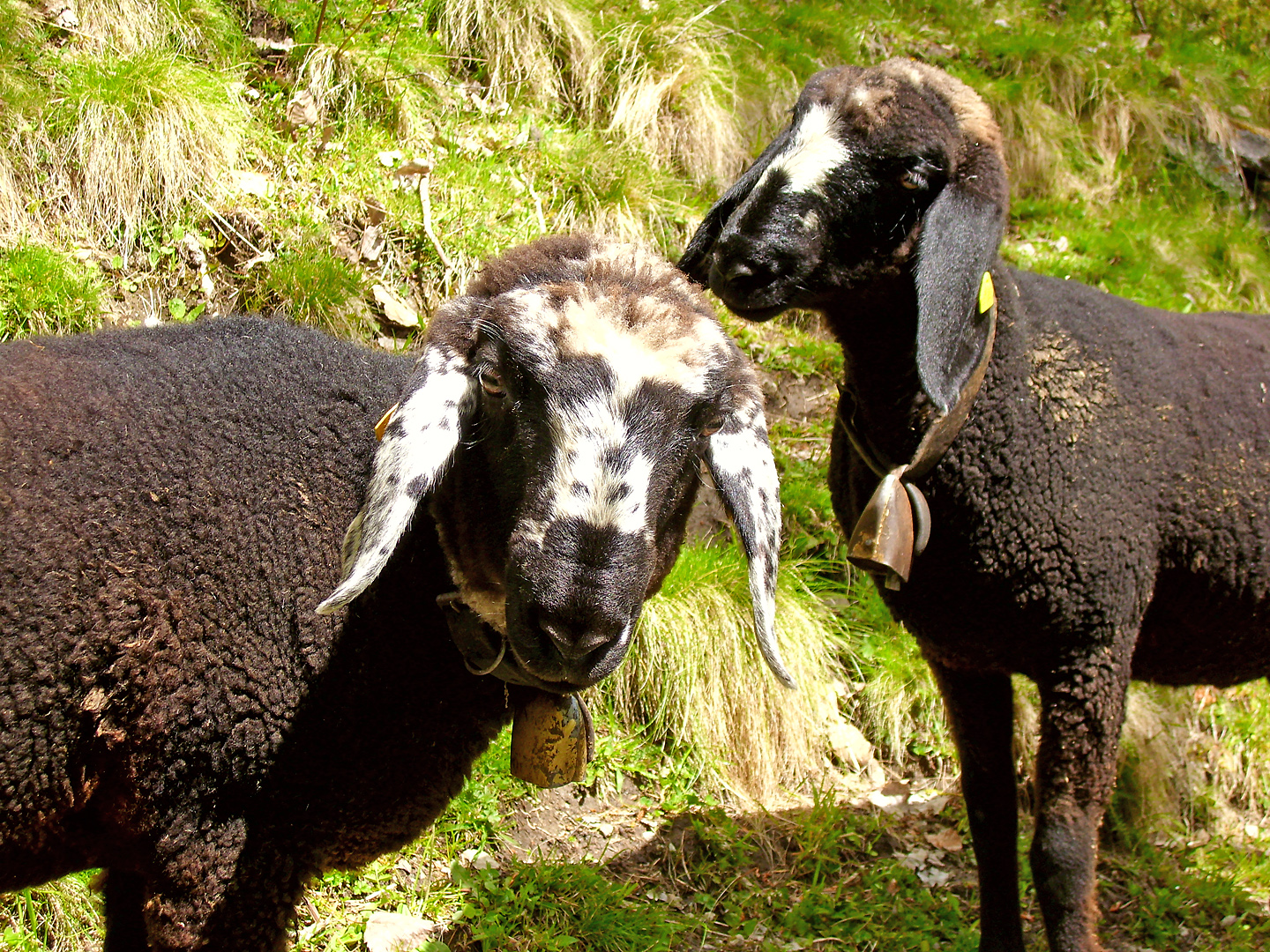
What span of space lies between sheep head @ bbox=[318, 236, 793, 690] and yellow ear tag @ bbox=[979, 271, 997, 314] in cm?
108

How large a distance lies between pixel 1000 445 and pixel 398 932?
2668 mm

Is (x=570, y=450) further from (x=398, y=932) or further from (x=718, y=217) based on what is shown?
(x=398, y=932)

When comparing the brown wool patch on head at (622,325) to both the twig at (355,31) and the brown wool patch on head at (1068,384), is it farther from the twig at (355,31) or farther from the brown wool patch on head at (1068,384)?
the twig at (355,31)

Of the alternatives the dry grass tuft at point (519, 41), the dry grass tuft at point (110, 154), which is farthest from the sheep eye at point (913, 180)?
the dry grass tuft at point (519, 41)

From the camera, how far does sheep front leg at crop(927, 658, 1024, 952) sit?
373cm

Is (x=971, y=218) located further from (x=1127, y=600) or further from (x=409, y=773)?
(x=409, y=773)

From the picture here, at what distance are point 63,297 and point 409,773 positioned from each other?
289 centimetres

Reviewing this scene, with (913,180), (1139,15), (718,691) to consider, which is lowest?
(718,691)

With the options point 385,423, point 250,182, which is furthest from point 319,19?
point 385,423

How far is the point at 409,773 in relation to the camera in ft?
8.44

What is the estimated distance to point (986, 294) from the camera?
11.0ft

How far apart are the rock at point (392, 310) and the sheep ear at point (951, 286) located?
262 centimetres

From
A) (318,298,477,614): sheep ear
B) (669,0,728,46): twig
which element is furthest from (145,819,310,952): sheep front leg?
(669,0,728,46): twig

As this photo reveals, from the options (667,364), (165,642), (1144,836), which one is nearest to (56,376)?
(165,642)
